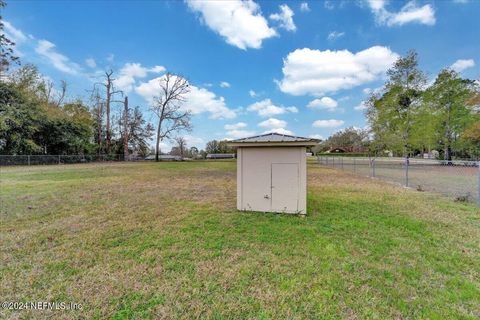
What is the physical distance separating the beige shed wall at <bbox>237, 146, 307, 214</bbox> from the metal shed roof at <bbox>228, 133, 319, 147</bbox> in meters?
0.20

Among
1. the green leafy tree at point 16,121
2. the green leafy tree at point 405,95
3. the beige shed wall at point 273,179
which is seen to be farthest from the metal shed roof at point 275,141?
the green leafy tree at point 16,121

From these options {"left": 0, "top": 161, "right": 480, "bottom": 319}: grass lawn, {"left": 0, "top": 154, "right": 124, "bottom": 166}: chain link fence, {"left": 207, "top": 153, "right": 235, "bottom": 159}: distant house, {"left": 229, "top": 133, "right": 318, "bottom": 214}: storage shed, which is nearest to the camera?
{"left": 0, "top": 161, "right": 480, "bottom": 319}: grass lawn

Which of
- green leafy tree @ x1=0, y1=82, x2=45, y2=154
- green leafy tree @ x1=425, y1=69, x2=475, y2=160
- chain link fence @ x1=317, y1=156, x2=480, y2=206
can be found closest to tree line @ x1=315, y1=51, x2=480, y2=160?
green leafy tree @ x1=425, y1=69, x2=475, y2=160

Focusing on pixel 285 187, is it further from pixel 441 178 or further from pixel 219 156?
pixel 219 156

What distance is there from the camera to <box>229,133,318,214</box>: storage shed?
4.95 meters

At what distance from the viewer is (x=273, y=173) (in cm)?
508

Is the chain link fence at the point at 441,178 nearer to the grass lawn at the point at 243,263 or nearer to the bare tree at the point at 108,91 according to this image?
the grass lawn at the point at 243,263

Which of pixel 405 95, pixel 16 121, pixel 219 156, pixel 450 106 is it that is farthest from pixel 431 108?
pixel 219 156

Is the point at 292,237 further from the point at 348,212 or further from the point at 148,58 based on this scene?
the point at 148,58

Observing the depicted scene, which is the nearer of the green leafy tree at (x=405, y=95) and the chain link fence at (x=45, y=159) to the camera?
the chain link fence at (x=45, y=159)

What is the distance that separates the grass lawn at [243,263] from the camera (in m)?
2.11

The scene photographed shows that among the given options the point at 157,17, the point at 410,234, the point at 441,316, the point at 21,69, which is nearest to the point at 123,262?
the point at 441,316

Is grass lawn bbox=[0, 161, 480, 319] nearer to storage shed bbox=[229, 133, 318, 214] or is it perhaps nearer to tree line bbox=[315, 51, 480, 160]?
storage shed bbox=[229, 133, 318, 214]

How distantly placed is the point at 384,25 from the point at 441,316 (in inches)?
564
